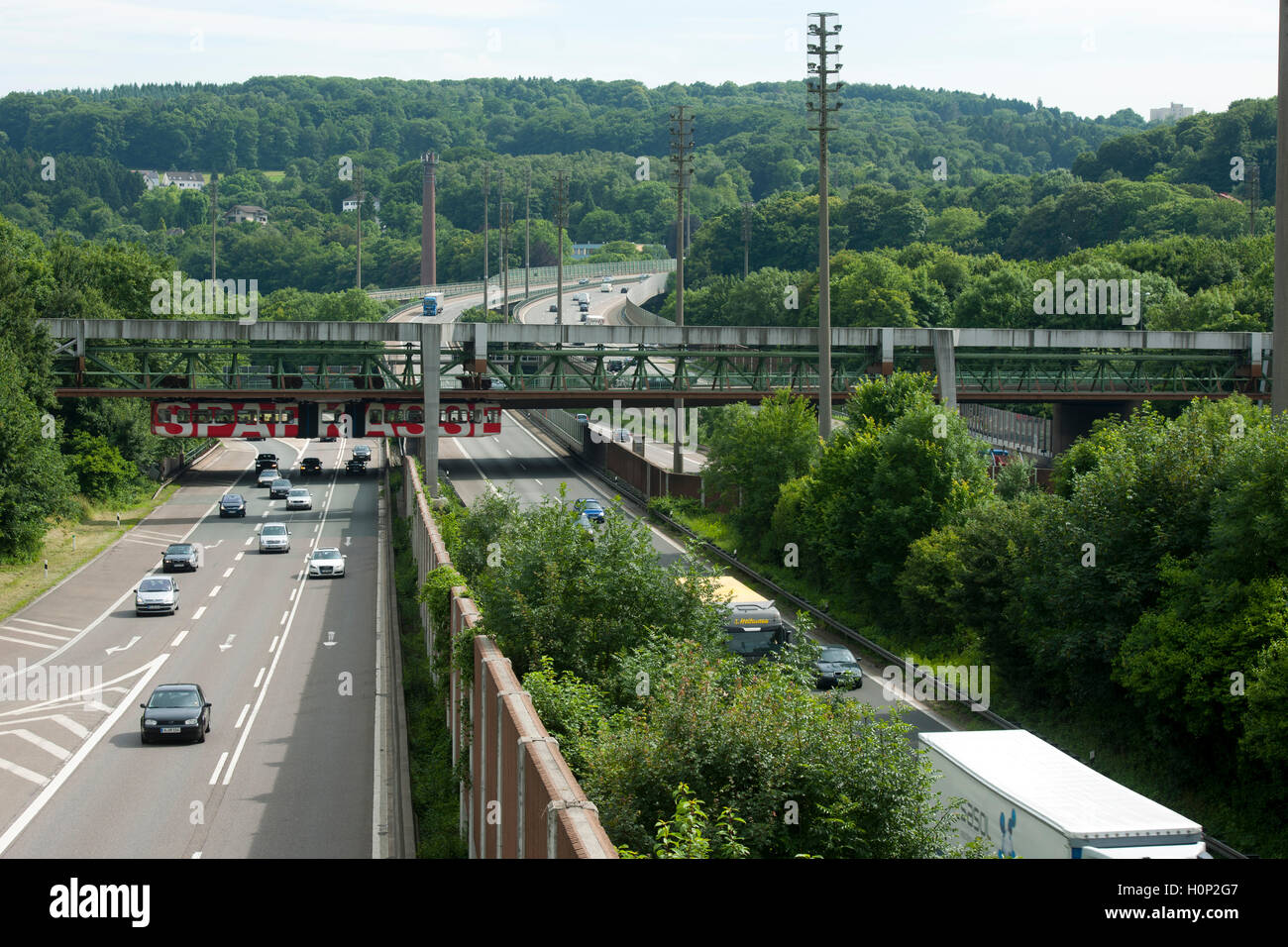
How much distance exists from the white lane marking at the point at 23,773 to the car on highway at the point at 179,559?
2347cm

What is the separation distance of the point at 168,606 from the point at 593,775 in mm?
32825

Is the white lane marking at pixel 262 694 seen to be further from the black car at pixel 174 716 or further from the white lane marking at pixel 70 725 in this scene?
the white lane marking at pixel 70 725

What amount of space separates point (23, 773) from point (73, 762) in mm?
1026

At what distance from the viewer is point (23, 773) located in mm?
27219

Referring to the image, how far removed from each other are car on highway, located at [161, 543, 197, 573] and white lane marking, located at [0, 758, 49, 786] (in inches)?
924

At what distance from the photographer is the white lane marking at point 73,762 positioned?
23344 millimetres

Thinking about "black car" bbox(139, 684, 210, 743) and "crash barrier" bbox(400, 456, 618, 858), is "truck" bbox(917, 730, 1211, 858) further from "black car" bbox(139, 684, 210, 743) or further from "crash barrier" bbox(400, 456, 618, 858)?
"black car" bbox(139, 684, 210, 743)

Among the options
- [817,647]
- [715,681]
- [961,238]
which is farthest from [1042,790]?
[961,238]

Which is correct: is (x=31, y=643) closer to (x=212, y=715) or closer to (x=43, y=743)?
(x=212, y=715)

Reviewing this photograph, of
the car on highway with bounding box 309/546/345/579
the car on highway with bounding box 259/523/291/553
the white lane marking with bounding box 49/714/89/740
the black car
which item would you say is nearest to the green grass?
the car on highway with bounding box 259/523/291/553

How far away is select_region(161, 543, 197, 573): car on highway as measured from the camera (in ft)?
168

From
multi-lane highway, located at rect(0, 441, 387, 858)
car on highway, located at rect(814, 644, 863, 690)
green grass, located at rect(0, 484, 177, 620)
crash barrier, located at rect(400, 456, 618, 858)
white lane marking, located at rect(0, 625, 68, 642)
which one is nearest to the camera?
crash barrier, located at rect(400, 456, 618, 858)

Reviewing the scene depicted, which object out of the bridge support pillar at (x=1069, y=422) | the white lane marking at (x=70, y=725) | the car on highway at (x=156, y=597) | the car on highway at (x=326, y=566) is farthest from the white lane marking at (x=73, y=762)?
the bridge support pillar at (x=1069, y=422)

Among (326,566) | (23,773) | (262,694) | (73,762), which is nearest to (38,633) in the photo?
(262,694)
